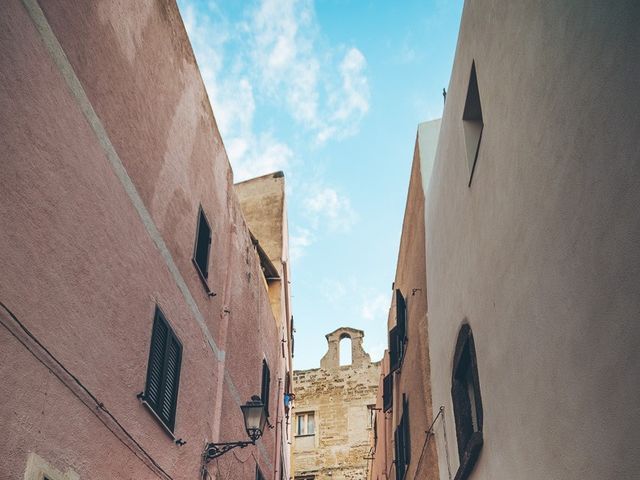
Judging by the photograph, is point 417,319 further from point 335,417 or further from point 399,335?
point 335,417

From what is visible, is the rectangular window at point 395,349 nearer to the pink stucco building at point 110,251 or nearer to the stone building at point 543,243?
the pink stucco building at point 110,251

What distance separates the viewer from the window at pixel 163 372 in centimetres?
709

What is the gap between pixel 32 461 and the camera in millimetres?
4668

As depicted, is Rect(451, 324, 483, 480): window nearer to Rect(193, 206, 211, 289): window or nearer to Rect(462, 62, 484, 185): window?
Rect(462, 62, 484, 185): window

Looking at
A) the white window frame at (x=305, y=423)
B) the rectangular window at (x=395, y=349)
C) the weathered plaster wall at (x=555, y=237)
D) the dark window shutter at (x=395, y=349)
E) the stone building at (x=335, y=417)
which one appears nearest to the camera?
the weathered plaster wall at (x=555, y=237)

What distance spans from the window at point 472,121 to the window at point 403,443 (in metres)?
6.76

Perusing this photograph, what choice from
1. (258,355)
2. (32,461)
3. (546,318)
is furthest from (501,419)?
(258,355)

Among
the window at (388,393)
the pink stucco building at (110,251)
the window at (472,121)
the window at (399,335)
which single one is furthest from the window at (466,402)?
the window at (388,393)

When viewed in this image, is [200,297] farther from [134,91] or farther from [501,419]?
[501,419]

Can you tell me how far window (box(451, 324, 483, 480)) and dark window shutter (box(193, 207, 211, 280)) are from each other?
3.50m

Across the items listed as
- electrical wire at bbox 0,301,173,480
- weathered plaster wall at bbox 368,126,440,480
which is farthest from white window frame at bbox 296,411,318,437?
electrical wire at bbox 0,301,173,480

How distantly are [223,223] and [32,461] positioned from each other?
6310 mm

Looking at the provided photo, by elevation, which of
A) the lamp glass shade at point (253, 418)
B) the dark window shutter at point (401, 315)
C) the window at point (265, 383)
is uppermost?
the dark window shutter at point (401, 315)

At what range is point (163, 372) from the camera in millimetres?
7438
